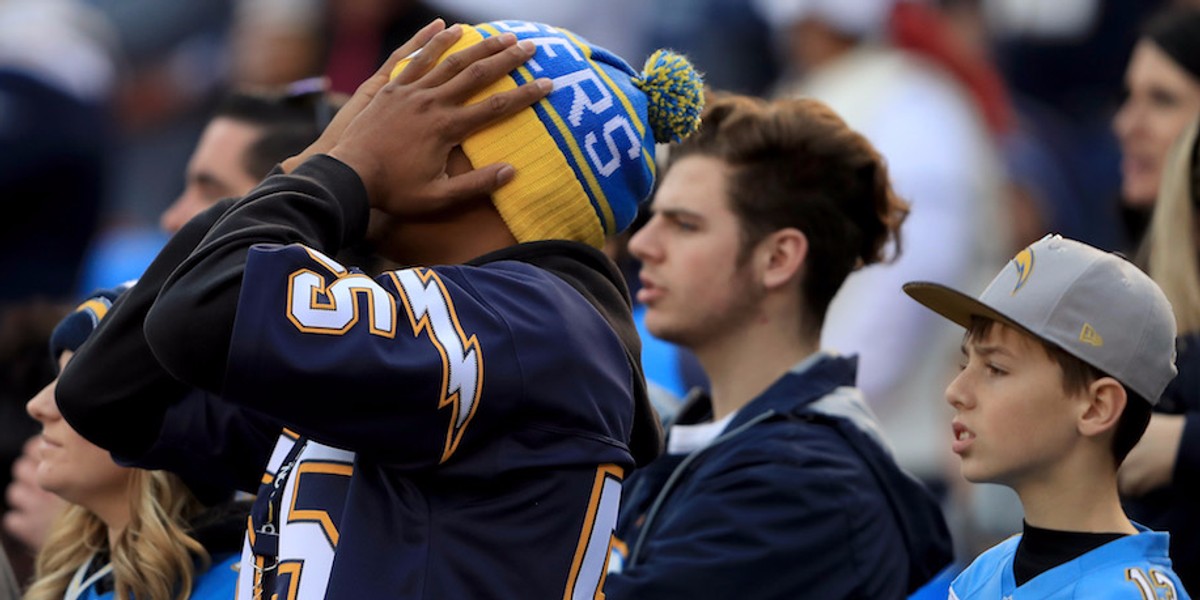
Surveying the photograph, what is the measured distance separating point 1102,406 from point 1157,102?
2564mm

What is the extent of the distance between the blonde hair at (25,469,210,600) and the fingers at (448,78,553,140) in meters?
1.14

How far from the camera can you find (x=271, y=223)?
2232 mm

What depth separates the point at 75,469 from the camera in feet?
10.5

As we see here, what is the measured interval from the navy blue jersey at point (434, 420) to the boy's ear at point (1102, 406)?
796 millimetres

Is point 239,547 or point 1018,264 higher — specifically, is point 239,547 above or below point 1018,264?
below

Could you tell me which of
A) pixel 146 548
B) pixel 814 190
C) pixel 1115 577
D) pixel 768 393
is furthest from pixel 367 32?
pixel 1115 577

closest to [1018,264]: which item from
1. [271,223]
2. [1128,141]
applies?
[271,223]

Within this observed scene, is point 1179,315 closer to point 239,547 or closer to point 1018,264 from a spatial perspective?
point 1018,264

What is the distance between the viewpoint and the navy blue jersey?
2131mm

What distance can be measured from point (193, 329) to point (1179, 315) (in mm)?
2525

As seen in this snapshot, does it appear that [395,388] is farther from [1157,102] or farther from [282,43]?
[282,43]

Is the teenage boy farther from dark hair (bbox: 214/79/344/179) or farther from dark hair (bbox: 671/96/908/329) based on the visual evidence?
dark hair (bbox: 214/79/344/179)

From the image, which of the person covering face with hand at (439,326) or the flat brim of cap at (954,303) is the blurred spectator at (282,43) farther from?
the person covering face with hand at (439,326)

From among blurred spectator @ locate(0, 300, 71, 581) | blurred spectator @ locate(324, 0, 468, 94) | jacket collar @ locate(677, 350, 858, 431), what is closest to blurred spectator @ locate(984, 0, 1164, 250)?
blurred spectator @ locate(324, 0, 468, 94)
